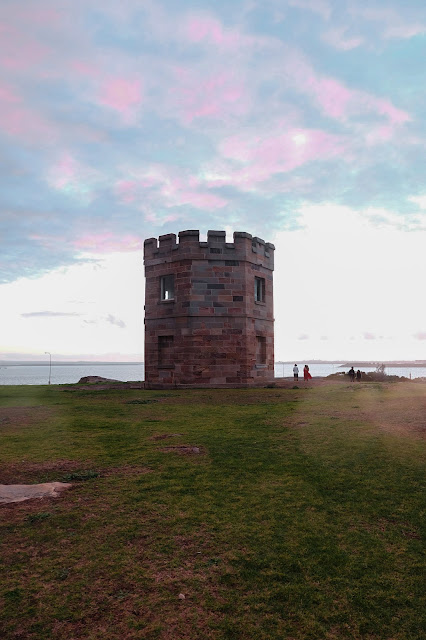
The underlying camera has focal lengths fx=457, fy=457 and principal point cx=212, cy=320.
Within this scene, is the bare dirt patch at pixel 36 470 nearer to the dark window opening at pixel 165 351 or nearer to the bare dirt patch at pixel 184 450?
the bare dirt patch at pixel 184 450

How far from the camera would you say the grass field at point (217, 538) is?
357 centimetres

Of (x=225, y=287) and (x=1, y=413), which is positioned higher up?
(x=225, y=287)

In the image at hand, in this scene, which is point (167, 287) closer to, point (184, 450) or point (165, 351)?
point (165, 351)

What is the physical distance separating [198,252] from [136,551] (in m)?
20.3

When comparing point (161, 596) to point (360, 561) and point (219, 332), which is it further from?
point (219, 332)

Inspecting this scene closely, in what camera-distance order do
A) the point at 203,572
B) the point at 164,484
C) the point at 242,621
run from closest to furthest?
the point at 242,621
the point at 203,572
the point at 164,484

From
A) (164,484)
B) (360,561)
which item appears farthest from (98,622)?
(164,484)

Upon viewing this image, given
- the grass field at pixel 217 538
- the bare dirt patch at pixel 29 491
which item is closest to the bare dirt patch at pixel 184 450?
the grass field at pixel 217 538

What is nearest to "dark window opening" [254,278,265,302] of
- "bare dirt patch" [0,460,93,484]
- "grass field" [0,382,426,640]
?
"grass field" [0,382,426,640]

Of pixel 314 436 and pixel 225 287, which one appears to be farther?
pixel 225 287

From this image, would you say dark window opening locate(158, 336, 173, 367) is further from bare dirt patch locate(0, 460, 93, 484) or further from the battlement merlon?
bare dirt patch locate(0, 460, 93, 484)

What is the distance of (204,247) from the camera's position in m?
24.1

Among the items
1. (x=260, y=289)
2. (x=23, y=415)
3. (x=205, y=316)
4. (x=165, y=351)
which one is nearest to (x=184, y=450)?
(x=23, y=415)

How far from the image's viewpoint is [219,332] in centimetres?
2395
